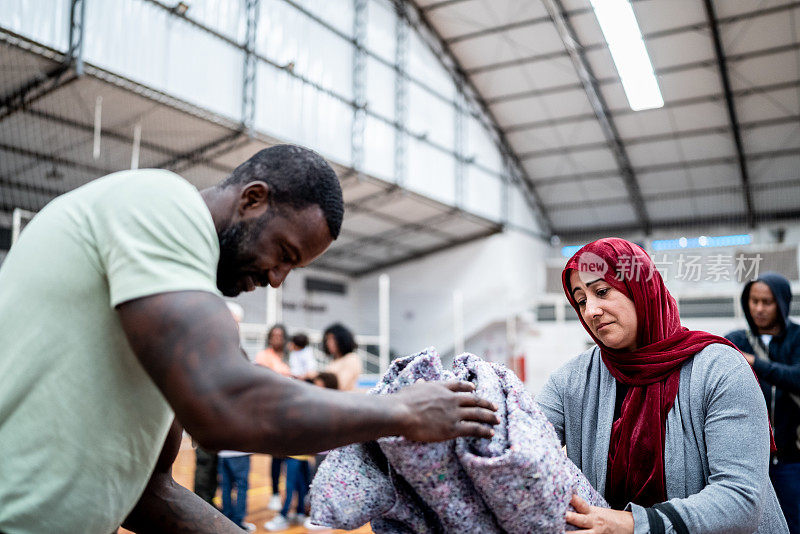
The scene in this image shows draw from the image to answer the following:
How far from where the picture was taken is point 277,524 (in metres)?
4.74

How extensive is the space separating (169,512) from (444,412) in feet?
1.80

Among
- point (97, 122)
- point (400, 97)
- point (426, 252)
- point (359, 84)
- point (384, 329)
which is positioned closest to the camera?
point (97, 122)

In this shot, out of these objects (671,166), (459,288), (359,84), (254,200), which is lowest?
(254,200)

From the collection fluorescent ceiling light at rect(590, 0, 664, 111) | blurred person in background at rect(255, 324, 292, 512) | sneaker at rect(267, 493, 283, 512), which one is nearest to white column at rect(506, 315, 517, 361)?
fluorescent ceiling light at rect(590, 0, 664, 111)

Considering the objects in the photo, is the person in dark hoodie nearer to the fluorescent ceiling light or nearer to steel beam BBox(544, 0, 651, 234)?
the fluorescent ceiling light

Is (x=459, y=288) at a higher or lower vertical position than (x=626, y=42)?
lower

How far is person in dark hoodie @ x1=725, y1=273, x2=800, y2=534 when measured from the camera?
8.59ft

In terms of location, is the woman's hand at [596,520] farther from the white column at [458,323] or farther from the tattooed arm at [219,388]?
the white column at [458,323]

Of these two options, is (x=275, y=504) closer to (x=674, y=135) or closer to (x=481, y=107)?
(x=481, y=107)

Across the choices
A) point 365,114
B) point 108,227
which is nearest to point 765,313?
point 108,227

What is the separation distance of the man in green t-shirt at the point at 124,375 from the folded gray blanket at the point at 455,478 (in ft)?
0.27

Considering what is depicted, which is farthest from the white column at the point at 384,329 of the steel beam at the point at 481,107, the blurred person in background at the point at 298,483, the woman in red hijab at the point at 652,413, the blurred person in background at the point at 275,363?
the woman in red hijab at the point at 652,413

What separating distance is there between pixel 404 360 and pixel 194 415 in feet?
1.35

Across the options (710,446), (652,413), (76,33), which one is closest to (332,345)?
(652,413)
